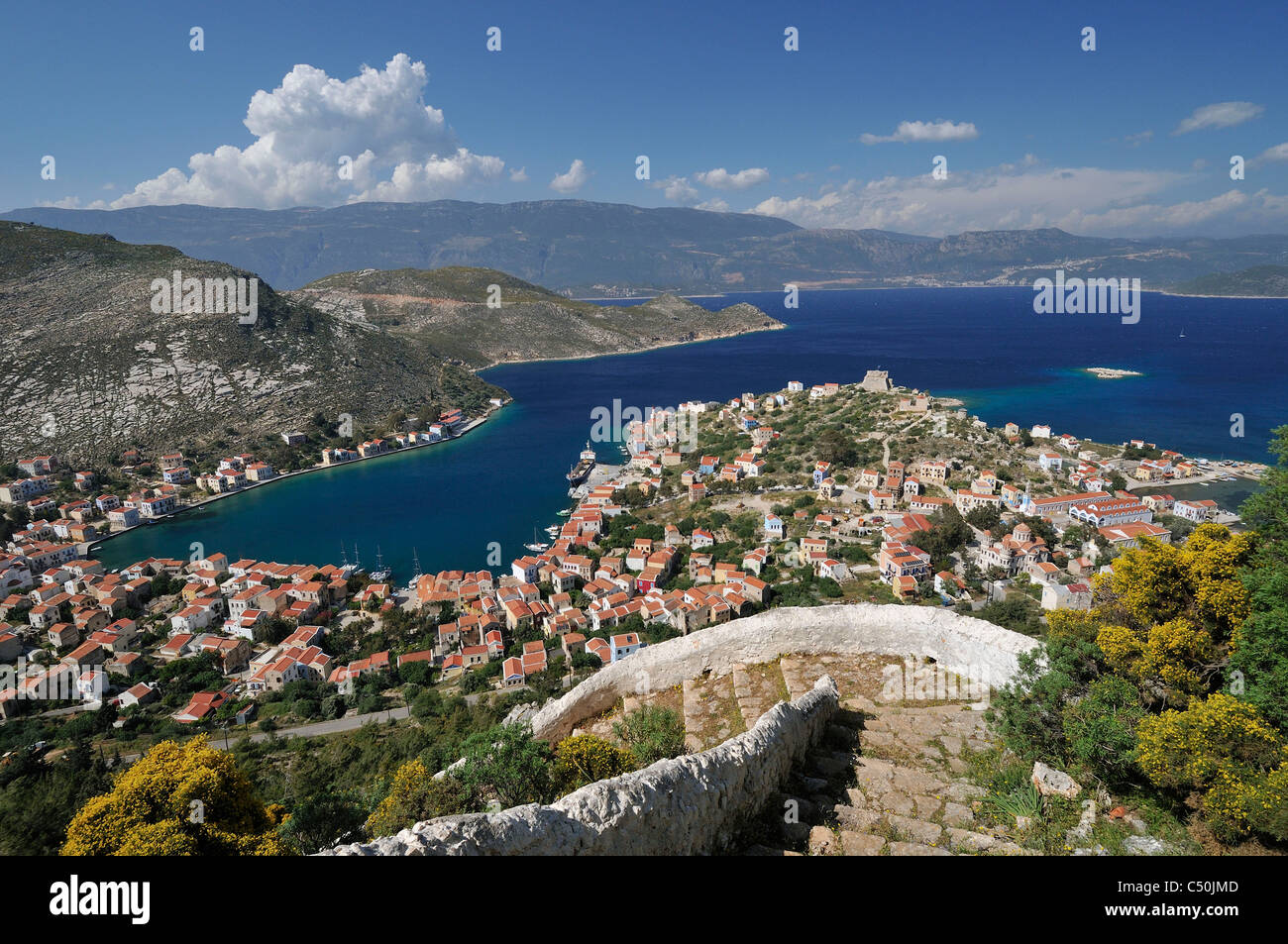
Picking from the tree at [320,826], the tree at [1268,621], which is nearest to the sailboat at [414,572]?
the tree at [320,826]

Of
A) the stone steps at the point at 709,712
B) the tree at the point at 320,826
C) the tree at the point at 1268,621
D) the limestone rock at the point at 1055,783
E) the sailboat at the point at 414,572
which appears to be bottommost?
the sailboat at the point at 414,572

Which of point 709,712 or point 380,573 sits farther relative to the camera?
point 380,573

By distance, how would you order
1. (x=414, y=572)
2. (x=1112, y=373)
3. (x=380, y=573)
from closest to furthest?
(x=380, y=573)
(x=414, y=572)
(x=1112, y=373)

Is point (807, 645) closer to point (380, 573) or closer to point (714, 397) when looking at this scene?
point (380, 573)

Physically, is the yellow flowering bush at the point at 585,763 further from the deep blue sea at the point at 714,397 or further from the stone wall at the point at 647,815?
the deep blue sea at the point at 714,397

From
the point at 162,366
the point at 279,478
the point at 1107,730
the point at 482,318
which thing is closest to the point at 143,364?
the point at 162,366

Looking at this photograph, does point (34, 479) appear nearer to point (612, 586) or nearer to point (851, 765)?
point (612, 586)
